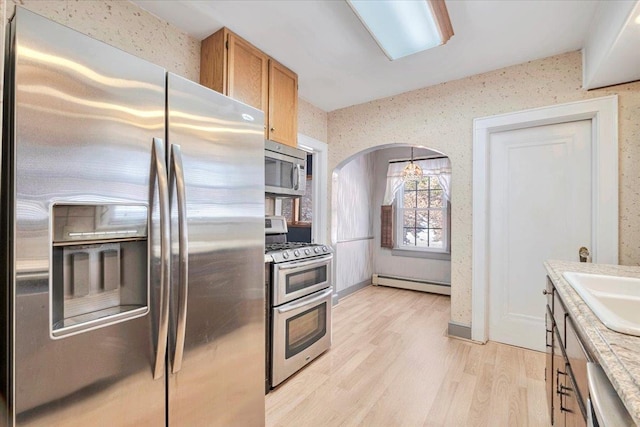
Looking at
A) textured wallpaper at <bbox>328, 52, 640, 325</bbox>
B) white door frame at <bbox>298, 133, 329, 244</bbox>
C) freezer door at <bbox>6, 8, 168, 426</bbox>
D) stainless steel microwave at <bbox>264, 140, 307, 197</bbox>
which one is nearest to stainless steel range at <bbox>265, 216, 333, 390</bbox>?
stainless steel microwave at <bbox>264, 140, 307, 197</bbox>

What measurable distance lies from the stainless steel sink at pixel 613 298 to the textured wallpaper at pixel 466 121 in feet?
3.27

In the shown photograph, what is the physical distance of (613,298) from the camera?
3.95ft

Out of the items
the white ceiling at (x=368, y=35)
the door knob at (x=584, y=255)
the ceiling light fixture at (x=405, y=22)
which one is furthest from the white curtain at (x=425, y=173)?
the ceiling light fixture at (x=405, y=22)

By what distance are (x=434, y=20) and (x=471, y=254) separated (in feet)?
6.59

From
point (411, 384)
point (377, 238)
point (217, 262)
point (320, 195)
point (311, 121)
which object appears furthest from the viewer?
point (377, 238)

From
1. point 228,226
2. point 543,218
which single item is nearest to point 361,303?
point 543,218

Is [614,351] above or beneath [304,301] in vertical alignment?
above

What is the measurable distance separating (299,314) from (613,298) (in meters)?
1.75

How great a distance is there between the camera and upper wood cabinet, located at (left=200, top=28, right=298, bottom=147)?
209 cm

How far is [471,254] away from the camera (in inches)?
109

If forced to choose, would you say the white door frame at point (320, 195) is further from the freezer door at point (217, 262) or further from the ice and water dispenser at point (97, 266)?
the ice and water dispenser at point (97, 266)

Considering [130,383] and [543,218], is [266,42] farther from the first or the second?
[543,218]

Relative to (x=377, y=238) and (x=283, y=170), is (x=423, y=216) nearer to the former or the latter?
(x=377, y=238)

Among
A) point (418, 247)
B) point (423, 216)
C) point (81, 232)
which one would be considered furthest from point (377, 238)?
point (81, 232)
